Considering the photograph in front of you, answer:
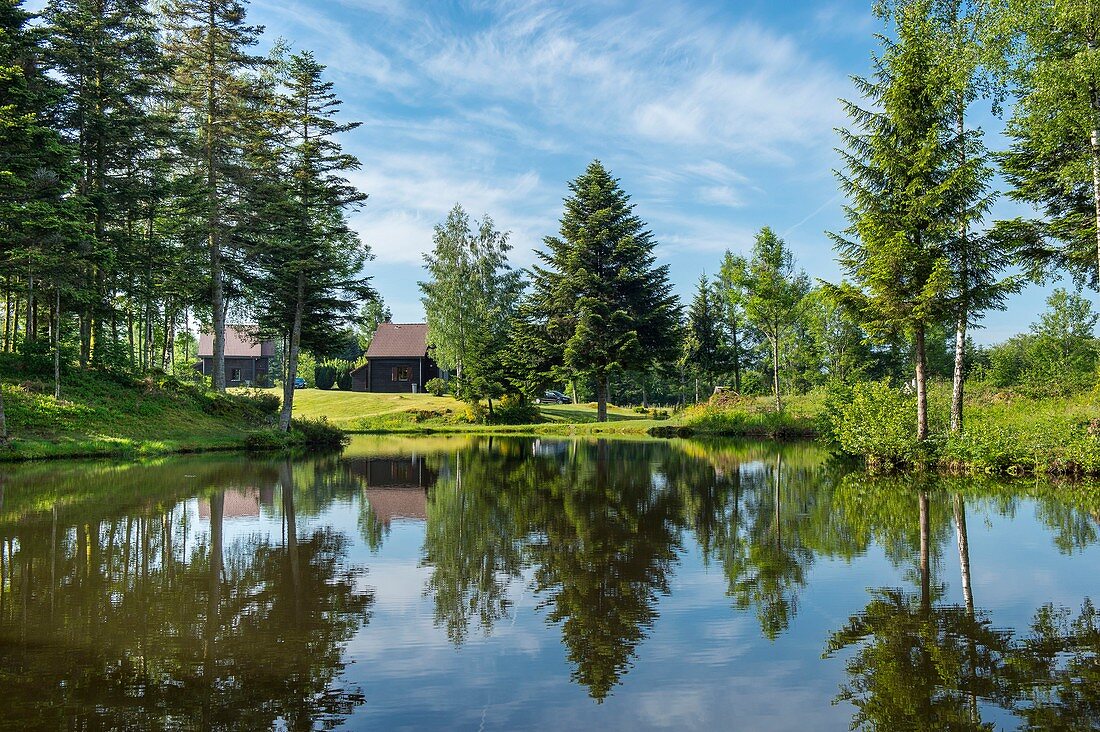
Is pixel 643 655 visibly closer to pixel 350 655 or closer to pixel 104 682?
pixel 350 655

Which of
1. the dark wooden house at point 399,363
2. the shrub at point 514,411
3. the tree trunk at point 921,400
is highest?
the dark wooden house at point 399,363

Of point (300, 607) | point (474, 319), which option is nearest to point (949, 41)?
point (300, 607)

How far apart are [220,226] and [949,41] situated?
2901cm

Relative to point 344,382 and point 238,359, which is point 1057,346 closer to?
point 344,382

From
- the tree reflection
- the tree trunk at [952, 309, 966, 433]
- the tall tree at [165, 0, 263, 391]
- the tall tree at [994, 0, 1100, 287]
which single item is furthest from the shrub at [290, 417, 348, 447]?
the tall tree at [994, 0, 1100, 287]

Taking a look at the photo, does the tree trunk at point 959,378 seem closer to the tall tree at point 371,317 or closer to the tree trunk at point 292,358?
the tree trunk at point 292,358

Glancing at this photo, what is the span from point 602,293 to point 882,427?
27.9m

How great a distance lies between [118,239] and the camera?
27.7 meters

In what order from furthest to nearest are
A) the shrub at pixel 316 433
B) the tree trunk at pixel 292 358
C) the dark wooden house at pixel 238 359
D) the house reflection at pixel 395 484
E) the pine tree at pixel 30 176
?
the dark wooden house at pixel 238 359
the shrub at pixel 316 433
the tree trunk at pixel 292 358
the pine tree at pixel 30 176
the house reflection at pixel 395 484

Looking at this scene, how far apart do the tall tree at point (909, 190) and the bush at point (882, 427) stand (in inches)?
20.4

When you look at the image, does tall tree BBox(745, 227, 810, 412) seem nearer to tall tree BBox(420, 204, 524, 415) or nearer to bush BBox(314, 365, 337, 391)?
tall tree BBox(420, 204, 524, 415)

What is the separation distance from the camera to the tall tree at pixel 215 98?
30.9 m

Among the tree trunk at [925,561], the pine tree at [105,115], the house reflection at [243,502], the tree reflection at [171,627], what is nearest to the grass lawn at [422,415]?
the pine tree at [105,115]

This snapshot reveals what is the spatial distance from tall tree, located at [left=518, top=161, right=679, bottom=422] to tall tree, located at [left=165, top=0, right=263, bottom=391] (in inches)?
778
